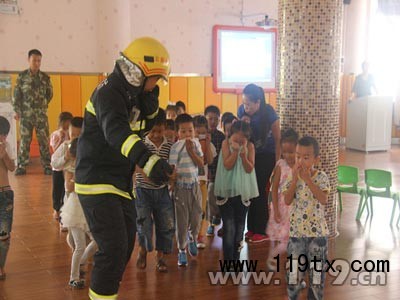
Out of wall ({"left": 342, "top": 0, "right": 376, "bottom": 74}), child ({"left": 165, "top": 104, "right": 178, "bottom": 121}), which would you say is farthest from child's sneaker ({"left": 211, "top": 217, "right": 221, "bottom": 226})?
wall ({"left": 342, "top": 0, "right": 376, "bottom": 74})

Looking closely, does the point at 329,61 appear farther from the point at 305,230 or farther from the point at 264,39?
the point at 264,39

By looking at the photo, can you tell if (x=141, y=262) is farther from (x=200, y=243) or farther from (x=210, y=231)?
(x=210, y=231)

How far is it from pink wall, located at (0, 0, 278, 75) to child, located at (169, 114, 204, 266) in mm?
5962

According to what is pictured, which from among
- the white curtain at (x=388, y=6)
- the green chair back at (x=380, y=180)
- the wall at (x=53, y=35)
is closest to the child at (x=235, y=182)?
the green chair back at (x=380, y=180)

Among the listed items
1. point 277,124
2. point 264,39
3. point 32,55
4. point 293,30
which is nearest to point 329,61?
point 293,30

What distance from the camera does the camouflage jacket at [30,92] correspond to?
8258 mm

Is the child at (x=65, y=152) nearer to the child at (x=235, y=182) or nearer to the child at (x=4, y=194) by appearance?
the child at (x=4, y=194)

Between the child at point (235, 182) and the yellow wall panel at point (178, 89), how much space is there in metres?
6.59

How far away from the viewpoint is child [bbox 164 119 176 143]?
4379 millimetres

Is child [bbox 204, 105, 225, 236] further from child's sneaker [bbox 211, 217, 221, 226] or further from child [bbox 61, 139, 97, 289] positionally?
child [bbox 61, 139, 97, 289]

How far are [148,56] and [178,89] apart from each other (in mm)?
7782

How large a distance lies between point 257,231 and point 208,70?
651cm

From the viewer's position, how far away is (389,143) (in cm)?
→ 1151

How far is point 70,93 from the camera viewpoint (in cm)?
967
